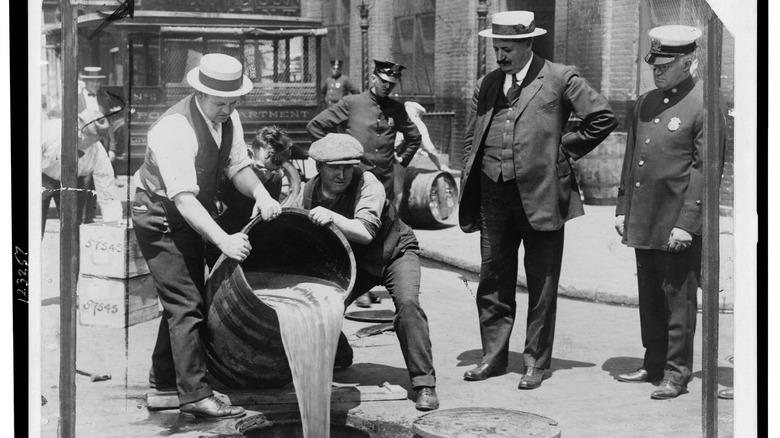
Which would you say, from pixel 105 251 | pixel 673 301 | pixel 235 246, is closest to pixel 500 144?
pixel 673 301

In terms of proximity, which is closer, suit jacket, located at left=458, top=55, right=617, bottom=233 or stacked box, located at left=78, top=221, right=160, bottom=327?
suit jacket, located at left=458, top=55, right=617, bottom=233

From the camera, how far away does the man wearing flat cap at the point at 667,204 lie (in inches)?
239

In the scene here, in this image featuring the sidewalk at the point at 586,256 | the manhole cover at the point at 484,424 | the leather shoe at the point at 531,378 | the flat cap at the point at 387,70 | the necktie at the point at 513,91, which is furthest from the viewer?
the sidewalk at the point at 586,256

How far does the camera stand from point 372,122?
853cm

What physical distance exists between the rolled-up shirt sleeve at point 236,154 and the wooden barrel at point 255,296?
0.38m

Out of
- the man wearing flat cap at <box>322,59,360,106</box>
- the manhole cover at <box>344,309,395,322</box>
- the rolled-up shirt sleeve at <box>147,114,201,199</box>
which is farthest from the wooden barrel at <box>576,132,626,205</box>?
the rolled-up shirt sleeve at <box>147,114,201,199</box>

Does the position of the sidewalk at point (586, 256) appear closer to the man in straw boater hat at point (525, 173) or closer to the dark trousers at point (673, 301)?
the dark trousers at point (673, 301)

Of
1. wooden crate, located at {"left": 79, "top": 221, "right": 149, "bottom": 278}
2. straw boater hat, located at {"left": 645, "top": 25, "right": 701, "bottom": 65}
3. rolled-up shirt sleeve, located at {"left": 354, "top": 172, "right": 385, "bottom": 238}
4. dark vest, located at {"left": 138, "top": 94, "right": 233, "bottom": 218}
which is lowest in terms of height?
wooden crate, located at {"left": 79, "top": 221, "right": 149, "bottom": 278}

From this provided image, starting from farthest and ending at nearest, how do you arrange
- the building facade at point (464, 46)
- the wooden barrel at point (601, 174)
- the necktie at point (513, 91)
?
the wooden barrel at point (601, 174)
the building facade at point (464, 46)
the necktie at point (513, 91)

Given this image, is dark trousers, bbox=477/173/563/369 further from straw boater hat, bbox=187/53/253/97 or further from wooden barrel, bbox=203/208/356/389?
straw boater hat, bbox=187/53/253/97

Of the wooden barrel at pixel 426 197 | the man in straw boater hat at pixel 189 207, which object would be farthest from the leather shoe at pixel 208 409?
the wooden barrel at pixel 426 197

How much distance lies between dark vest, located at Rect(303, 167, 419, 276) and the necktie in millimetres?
972

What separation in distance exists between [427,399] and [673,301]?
1.50 meters

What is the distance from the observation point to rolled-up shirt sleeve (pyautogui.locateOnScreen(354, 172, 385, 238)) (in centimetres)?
593
